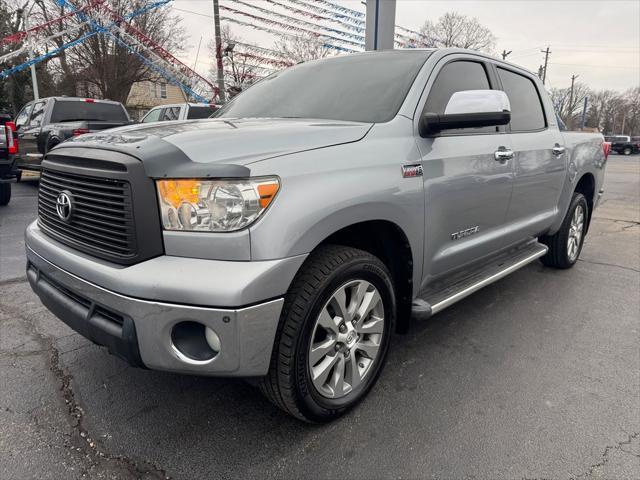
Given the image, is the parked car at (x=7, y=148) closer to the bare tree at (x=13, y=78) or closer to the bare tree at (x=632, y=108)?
the bare tree at (x=13, y=78)

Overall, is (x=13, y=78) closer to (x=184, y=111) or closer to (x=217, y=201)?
(x=184, y=111)

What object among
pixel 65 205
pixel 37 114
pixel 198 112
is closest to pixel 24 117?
pixel 37 114

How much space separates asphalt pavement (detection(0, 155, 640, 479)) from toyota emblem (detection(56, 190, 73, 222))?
0.95m

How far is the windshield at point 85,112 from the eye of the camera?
9.27 metres

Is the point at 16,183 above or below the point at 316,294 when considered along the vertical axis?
below

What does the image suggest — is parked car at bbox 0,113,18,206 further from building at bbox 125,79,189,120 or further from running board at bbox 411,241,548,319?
building at bbox 125,79,189,120

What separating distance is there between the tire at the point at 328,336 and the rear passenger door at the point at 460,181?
0.49 metres

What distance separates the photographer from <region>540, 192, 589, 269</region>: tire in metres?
4.45

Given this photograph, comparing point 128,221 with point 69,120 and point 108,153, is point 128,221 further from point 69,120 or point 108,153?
point 69,120

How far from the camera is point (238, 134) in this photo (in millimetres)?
1992

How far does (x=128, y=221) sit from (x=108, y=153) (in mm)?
325

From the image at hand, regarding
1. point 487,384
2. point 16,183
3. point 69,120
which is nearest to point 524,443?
point 487,384

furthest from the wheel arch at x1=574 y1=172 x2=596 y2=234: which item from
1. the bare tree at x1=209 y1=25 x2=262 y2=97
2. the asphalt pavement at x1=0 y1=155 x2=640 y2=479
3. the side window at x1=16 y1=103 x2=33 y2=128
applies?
the bare tree at x1=209 y1=25 x2=262 y2=97

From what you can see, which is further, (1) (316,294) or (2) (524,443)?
(2) (524,443)
